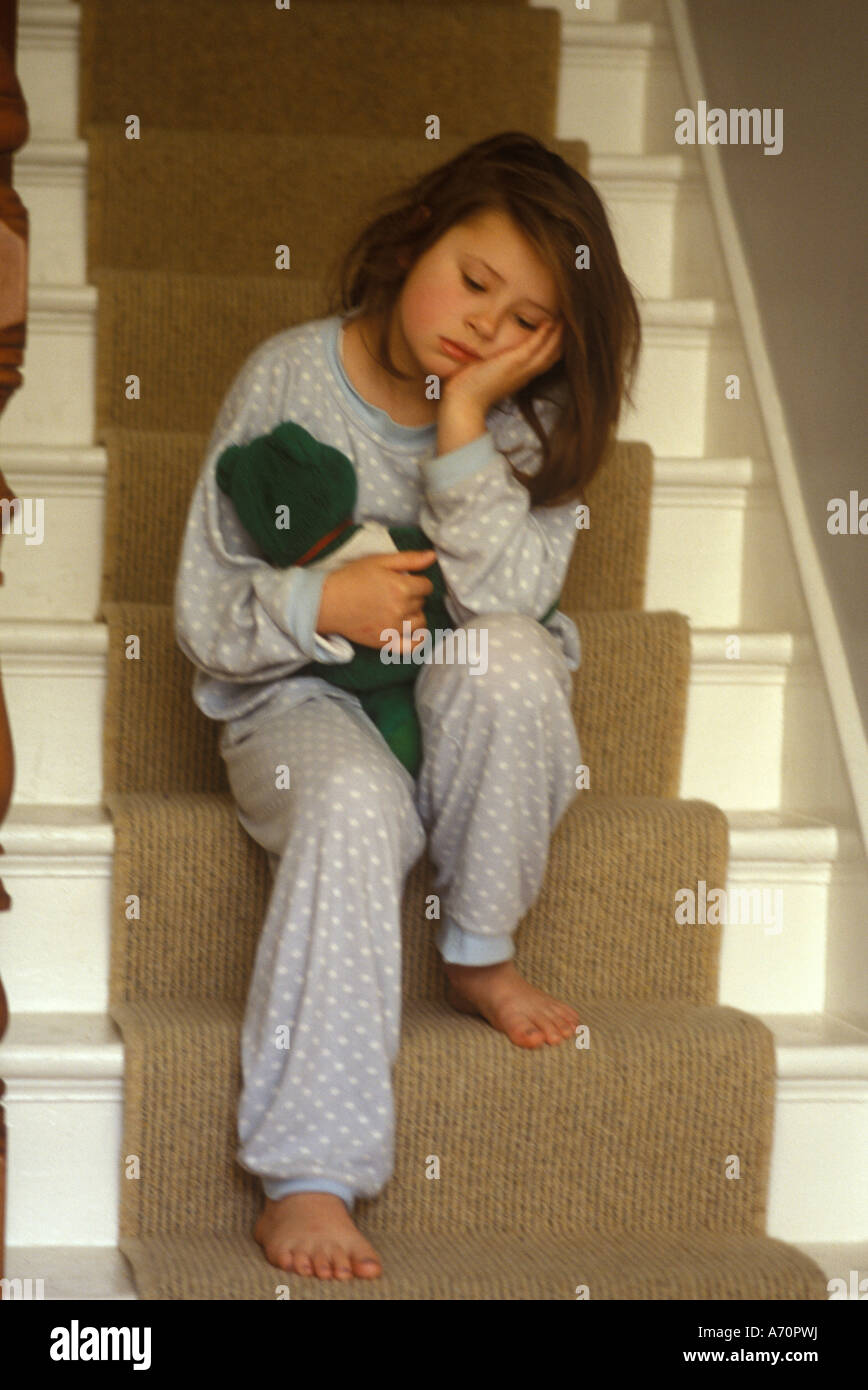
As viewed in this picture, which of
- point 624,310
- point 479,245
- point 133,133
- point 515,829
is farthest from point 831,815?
point 133,133

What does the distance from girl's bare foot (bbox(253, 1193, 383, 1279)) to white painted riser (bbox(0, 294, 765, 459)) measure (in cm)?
89

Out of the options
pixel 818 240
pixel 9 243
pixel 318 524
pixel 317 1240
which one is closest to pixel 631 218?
pixel 818 240

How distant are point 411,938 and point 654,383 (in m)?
0.78

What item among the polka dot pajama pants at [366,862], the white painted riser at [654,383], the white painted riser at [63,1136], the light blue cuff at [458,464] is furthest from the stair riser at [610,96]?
the white painted riser at [63,1136]

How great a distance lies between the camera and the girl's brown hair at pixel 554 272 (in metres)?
1.29

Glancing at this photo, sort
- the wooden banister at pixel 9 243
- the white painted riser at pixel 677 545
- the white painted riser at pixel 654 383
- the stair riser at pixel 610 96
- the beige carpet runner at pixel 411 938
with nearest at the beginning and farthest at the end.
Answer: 1. the wooden banister at pixel 9 243
2. the beige carpet runner at pixel 411 938
3. the white painted riser at pixel 677 545
4. the white painted riser at pixel 654 383
5. the stair riser at pixel 610 96

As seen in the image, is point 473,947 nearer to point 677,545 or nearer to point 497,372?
point 497,372

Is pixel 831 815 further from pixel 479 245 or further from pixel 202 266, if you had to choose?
pixel 202 266

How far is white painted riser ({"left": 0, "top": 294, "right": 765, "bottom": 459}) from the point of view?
1.72 metres

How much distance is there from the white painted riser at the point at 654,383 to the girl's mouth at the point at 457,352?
44cm

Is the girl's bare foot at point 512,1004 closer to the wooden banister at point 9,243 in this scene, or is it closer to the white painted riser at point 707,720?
the white painted riser at point 707,720

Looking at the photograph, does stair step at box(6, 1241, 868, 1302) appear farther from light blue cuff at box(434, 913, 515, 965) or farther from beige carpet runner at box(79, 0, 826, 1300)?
light blue cuff at box(434, 913, 515, 965)
